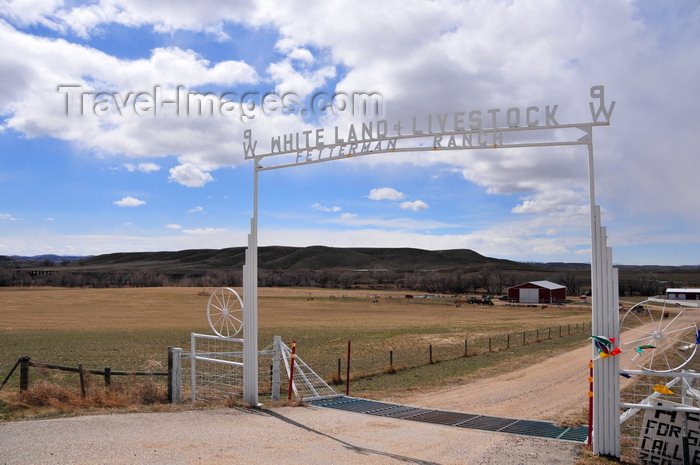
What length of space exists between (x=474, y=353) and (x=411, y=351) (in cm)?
299

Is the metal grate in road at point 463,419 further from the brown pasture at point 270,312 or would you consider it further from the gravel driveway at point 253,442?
the brown pasture at point 270,312

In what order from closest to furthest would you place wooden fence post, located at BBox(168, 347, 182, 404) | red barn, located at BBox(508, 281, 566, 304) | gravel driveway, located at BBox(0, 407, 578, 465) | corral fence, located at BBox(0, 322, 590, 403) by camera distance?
1. gravel driveway, located at BBox(0, 407, 578, 465)
2. wooden fence post, located at BBox(168, 347, 182, 404)
3. corral fence, located at BBox(0, 322, 590, 403)
4. red barn, located at BBox(508, 281, 566, 304)

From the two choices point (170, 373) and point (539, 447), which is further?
point (170, 373)

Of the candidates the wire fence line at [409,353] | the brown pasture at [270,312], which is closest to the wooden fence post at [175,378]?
the wire fence line at [409,353]

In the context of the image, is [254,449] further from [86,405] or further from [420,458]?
[86,405]

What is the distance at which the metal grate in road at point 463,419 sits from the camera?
9.15 meters

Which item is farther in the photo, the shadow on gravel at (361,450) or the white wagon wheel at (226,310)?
the white wagon wheel at (226,310)

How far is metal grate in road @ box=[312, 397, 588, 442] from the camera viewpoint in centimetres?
915

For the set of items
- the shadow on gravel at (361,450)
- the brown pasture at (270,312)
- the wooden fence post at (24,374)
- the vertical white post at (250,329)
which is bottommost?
the brown pasture at (270,312)

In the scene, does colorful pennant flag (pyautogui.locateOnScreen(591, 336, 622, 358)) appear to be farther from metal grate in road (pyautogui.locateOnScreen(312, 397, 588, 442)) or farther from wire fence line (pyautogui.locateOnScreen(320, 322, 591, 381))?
wire fence line (pyautogui.locateOnScreen(320, 322, 591, 381))

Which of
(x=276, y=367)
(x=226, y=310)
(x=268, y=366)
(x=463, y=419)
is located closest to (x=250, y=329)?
(x=226, y=310)

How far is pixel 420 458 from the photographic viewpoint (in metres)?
7.47

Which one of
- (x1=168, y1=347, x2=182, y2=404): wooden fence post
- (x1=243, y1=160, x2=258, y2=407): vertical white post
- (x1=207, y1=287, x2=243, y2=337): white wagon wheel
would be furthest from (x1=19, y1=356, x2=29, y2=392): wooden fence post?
(x1=243, y1=160, x2=258, y2=407): vertical white post

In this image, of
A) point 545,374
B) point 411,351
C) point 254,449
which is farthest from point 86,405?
point 411,351
